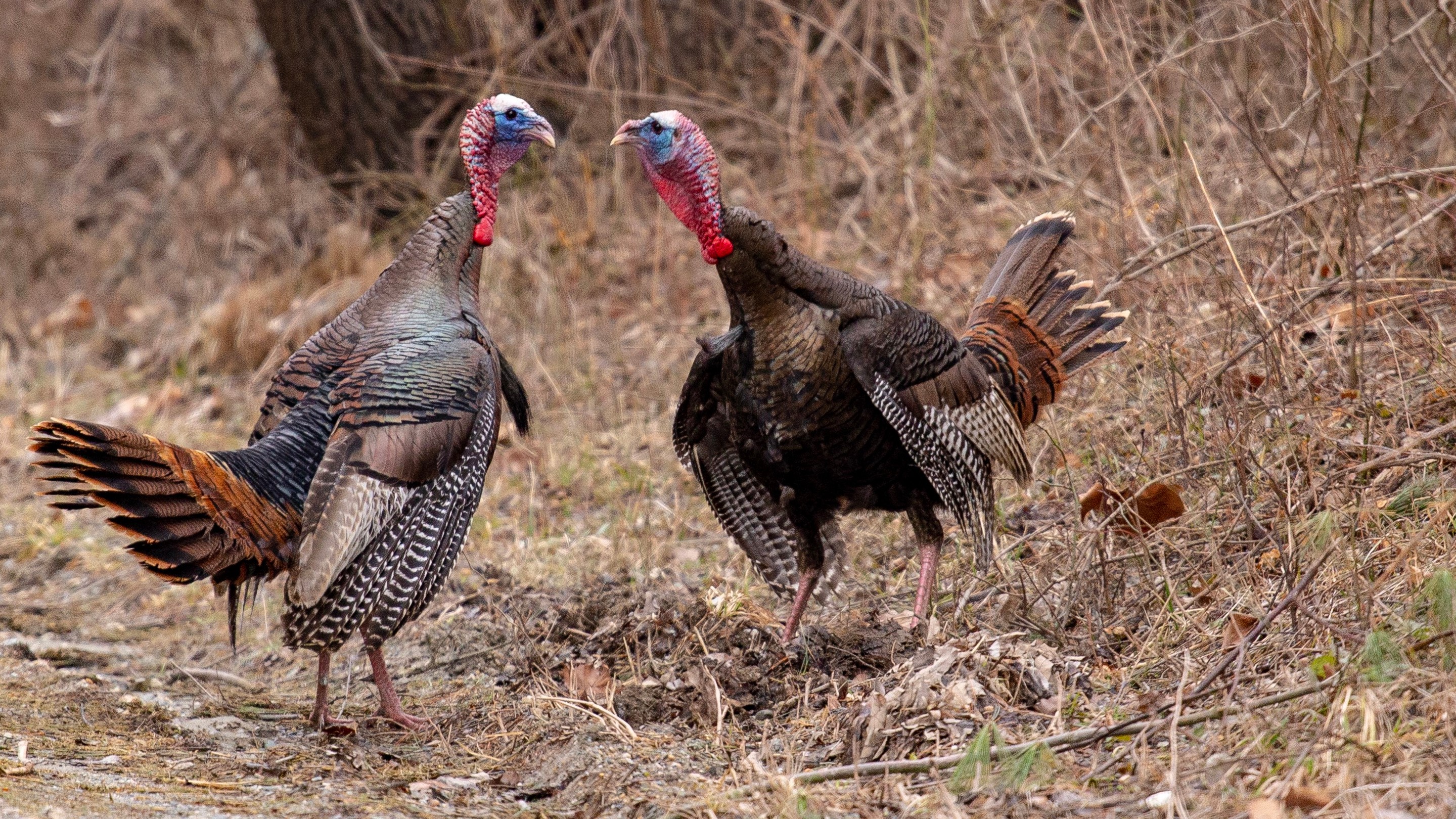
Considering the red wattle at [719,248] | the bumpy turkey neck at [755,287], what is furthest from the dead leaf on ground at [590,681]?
the red wattle at [719,248]

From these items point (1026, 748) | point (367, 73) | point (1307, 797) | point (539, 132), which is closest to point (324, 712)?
point (539, 132)

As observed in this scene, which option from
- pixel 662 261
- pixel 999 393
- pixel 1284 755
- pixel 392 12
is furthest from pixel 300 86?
pixel 1284 755

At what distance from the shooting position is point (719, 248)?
163 inches

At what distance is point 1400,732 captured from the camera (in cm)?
276

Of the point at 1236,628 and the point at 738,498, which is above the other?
the point at 738,498

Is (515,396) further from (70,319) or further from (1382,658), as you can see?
(70,319)

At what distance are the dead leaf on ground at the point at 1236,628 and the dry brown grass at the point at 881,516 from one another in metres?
0.05

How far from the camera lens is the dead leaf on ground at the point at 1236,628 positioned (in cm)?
352

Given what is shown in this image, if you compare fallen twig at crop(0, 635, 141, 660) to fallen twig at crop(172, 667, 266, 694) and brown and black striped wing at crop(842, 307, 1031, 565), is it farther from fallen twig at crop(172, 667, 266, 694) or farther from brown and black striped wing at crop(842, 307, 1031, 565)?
brown and black striped wing at crop(842, 307, 1031, 565)

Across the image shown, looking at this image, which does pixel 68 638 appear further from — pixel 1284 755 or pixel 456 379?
pixel 1284 755

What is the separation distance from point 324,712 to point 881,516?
2.34m

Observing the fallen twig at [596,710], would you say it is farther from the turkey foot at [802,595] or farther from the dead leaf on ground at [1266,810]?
the dead leaf on ground at [1266,810]

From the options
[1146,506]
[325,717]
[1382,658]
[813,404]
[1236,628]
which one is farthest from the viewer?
[1146,506]

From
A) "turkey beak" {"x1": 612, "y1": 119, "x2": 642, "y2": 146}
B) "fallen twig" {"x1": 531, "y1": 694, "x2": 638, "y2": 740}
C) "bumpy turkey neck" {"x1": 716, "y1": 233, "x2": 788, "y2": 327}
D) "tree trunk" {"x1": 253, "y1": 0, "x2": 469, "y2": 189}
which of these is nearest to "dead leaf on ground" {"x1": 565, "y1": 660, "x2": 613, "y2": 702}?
"fallen twig" {"x1": 531, "y1": 694, "x2": 638, "y2": 740}
